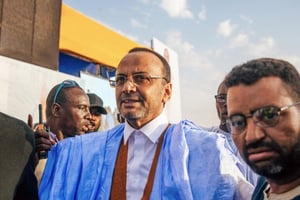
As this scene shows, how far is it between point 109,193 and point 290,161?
0.90 m

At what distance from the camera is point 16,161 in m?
1.75

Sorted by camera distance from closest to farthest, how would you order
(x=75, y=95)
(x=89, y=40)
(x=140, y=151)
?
(x=140, y=151), (x=75, y=95), (x=89, y=40)

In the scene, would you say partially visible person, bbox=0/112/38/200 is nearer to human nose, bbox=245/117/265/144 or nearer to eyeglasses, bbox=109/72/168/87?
eyeglasses, bbox=109/72/168/87

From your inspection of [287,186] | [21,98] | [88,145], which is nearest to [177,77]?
[21,98]

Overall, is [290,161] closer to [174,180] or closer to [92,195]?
[174,180]

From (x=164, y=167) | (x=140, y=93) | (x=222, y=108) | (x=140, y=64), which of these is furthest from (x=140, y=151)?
(x=222, y=108)

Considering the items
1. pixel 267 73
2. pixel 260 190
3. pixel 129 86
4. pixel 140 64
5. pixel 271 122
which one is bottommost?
pixel 260 190

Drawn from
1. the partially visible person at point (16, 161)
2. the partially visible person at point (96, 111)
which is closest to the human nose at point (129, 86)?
the partially visible person at point (16, 161)

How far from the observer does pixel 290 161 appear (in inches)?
52.6

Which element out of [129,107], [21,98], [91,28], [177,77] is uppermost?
[91,28]

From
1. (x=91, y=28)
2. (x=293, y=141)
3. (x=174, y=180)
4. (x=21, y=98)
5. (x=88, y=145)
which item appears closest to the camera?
(x=293, y=141)

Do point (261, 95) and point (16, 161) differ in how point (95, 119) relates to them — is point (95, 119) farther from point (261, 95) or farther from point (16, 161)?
point (261, 95)

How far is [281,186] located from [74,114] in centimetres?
210

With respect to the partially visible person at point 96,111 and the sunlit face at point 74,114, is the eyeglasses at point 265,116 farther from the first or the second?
the partially visible person at point 96,111
